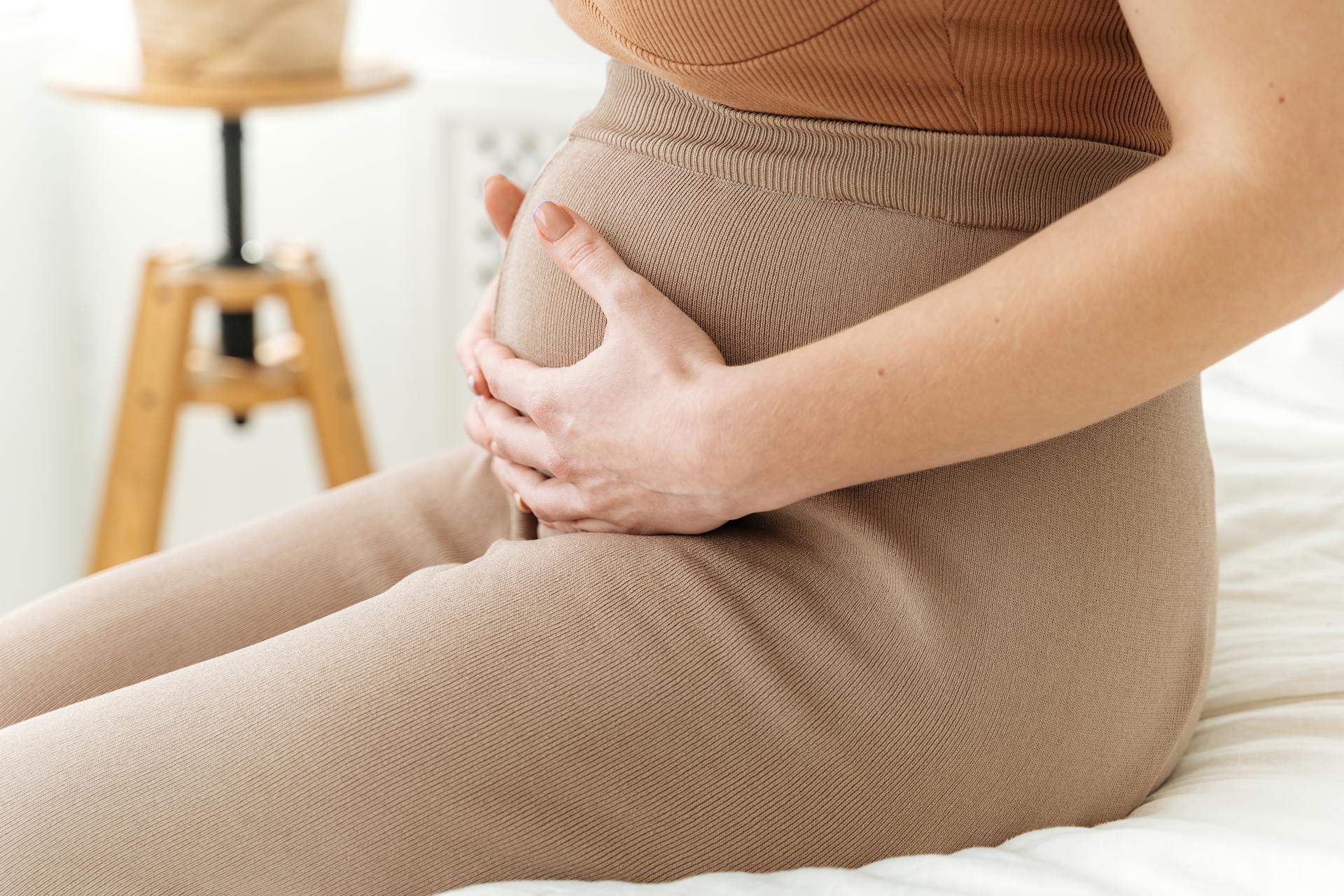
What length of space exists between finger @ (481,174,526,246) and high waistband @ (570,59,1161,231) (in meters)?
0.20

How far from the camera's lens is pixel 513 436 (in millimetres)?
705

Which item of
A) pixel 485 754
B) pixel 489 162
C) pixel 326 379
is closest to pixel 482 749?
pixel 485 754

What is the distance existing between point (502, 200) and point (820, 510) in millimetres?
334

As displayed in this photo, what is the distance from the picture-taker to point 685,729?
56 cm

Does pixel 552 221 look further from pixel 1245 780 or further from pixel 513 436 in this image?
pixel 1245 780

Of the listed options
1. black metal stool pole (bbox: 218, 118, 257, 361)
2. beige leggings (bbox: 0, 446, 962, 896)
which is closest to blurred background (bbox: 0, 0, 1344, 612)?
black metal stool pole (bbox: 218, 118, 257, 361)

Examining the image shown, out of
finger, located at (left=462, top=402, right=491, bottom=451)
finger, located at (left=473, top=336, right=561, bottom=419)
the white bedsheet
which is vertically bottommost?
the white bedsheet

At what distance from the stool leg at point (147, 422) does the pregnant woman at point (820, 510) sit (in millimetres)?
948

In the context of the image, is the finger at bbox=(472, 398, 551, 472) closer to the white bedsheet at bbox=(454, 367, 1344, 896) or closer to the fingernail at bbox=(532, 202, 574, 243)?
the fingernail at bbox=(532, 202, 574, 243)

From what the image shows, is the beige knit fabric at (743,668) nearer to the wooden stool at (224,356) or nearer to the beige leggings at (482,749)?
the beige leggings at (482,749)

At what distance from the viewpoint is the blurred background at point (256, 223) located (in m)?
1.79

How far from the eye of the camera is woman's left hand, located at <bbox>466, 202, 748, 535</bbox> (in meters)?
0.59

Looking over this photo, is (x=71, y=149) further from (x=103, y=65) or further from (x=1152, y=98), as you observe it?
(x=1152, y=98)

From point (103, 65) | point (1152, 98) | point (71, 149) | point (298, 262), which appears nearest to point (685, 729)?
point (1152, 98)
